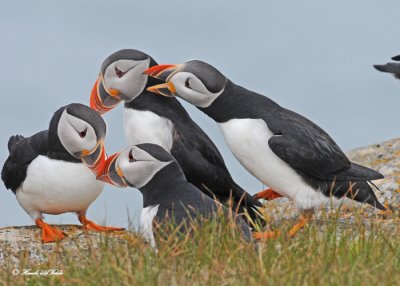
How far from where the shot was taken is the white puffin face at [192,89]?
852cm

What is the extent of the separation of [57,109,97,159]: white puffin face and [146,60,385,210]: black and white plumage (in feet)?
2.35

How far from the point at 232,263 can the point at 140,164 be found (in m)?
1.49

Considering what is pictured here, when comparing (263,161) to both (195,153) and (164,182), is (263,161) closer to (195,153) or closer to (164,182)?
(195,153)

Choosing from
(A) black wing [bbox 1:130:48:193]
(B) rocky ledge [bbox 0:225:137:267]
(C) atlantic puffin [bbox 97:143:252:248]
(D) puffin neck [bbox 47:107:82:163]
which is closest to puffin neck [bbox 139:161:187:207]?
(C) atlantic puffin [bbox 97:143:252:248]

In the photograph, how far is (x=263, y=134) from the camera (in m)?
8.52

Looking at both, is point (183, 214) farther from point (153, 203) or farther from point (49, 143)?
point (49, 143)

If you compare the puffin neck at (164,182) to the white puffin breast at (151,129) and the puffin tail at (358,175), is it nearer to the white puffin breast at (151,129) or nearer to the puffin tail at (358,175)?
the white puffin breast at (151,129)

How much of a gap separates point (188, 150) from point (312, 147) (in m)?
1.18

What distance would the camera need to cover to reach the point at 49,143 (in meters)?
9.04

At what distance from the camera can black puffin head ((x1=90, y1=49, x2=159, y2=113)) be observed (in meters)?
8.89

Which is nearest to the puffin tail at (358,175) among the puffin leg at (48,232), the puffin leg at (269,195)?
the puffin leg at (269,195)

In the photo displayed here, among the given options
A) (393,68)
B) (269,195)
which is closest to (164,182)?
(269,195)

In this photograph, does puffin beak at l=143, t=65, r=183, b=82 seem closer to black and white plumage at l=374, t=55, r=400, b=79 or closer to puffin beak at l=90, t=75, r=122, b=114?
puffin beak at l=90, t=75, r=122, b=114

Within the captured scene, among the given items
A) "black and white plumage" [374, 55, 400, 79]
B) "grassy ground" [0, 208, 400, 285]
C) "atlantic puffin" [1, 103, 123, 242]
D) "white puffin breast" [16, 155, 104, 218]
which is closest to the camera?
"grassy ground" [0, 208, 400, 285]
